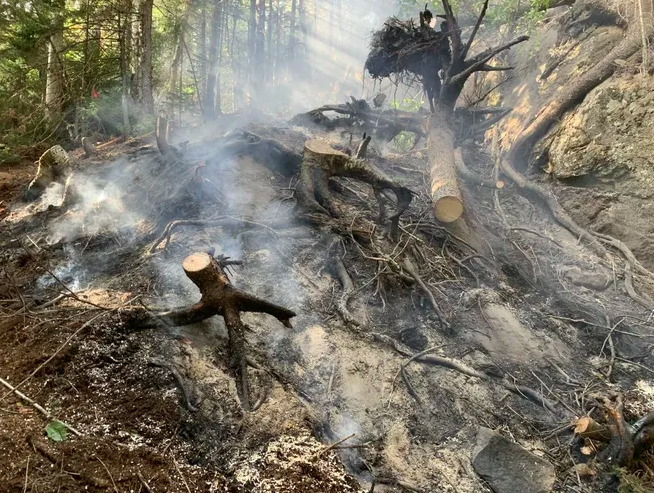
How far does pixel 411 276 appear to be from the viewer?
5.27 meters

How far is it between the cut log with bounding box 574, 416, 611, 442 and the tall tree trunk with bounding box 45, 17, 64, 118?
12.7m

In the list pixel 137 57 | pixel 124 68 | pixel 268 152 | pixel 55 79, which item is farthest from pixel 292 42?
pixel 268 152

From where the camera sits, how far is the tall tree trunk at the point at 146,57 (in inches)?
418

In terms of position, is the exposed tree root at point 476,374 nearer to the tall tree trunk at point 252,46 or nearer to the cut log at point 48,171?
the cut log at point 48,171

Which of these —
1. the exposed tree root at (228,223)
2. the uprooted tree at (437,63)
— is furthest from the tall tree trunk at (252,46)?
the exposed tree root at (228,223)

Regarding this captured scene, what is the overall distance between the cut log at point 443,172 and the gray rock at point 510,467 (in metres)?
3.80

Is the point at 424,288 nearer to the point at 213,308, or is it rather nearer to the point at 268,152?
the point at 213,308

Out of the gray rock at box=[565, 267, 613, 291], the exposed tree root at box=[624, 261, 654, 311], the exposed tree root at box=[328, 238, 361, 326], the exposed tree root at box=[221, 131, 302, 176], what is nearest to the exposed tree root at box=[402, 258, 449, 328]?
the exposed tree root at box=[328, 238, 361, 326]

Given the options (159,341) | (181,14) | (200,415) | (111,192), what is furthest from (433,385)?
(181,14)

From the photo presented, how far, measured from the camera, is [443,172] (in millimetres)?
7270

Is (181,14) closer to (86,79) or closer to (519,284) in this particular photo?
(86,79)

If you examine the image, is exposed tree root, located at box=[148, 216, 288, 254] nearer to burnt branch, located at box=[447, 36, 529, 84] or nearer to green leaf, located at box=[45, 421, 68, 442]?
green leaf, located at box=[45, 421, 68, 442]

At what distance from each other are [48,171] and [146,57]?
5.82m

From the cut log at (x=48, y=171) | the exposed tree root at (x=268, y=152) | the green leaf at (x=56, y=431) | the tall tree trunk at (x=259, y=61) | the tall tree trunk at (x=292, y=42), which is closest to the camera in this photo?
the green leaf at (x=56, y=431)
